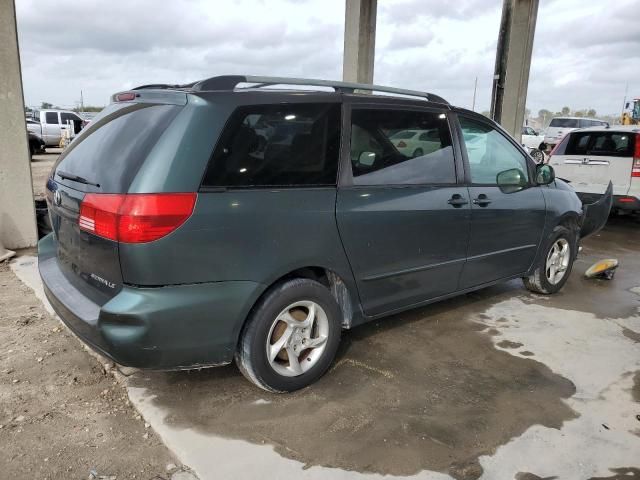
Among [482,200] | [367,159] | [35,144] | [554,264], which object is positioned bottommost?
[554,264]

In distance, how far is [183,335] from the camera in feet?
8.36

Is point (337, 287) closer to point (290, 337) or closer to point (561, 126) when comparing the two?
point (290, 337)

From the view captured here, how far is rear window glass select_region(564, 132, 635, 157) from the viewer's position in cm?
813

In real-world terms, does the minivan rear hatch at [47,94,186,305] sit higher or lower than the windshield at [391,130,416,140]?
lower

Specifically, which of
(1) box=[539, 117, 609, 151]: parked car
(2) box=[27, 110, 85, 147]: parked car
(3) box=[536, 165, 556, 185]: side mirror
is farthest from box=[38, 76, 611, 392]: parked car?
(1) box=[539, 117, 609, 151]: parked car

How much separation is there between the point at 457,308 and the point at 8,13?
552 cm

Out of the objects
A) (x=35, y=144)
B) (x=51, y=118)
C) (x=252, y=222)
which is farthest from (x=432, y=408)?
(x=51, y=118)

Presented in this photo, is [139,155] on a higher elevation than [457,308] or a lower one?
higher

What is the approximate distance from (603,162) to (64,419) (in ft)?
27.3

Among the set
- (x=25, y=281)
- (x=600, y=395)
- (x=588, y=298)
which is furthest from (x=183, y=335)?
(x=588, y=298)

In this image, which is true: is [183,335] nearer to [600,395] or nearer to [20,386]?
[20,386]

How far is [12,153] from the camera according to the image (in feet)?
19.2

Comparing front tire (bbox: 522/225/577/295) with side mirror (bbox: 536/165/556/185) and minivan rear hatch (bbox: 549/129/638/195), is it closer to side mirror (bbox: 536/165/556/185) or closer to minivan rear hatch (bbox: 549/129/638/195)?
side mirror (bbox: 536/165/556/185)

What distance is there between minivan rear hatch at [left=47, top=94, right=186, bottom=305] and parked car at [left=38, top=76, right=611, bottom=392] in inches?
0.5
